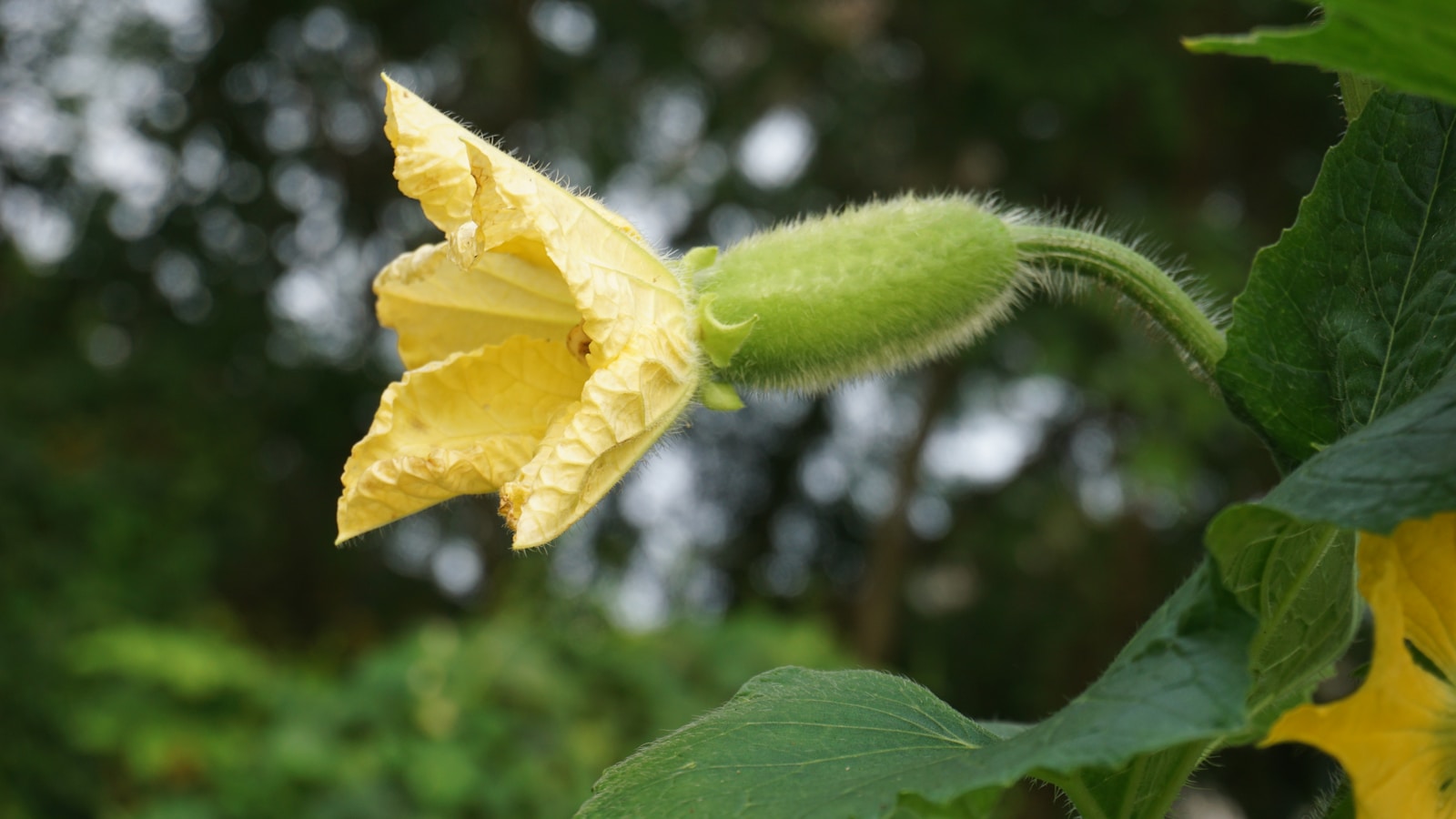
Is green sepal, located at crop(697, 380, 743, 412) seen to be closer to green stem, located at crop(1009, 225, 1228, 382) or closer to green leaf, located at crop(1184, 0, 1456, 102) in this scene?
green stem, located at crop(1009, 225, 1228, 382)

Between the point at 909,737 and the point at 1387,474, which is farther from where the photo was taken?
the point at 909,737

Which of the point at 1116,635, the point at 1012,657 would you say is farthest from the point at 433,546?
the point at 1116,635

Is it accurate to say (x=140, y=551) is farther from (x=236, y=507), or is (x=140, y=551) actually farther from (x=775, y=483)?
(x=775, y=483)

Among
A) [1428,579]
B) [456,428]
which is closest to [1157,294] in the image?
[1428,579]

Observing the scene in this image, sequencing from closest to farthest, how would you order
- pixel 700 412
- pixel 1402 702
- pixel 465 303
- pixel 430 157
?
pixel 1402 702
pixel 430 157
pixel 465 303
pixel 700 412

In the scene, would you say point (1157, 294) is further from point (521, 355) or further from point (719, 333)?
point (521, 355)

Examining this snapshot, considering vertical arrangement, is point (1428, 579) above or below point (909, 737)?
above

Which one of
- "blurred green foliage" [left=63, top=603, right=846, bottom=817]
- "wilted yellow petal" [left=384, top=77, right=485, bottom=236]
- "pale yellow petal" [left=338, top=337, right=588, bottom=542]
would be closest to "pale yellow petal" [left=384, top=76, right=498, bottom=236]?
"wilted yellow petal" [left=384, top=77, right=485, bottom=236]
